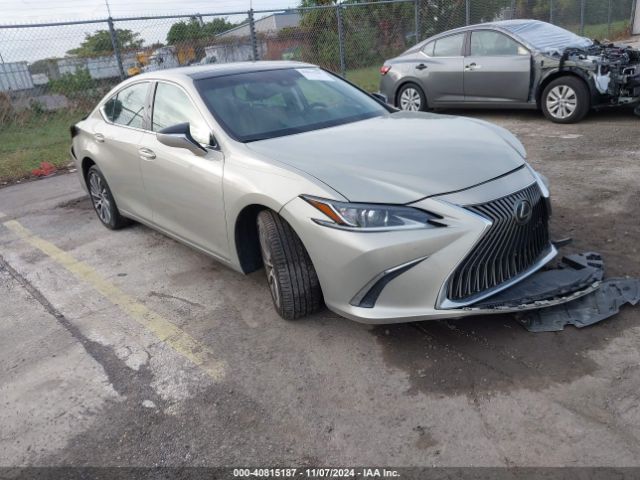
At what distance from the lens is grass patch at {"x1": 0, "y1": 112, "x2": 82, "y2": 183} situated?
8.99 metres

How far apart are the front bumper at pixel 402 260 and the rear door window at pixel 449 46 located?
6841mm

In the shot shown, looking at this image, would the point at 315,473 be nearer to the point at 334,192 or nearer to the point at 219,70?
the point at 334,192

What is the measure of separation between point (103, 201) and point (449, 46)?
6423 millimetres

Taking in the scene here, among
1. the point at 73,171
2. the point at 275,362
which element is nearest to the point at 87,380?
the point at 275,362

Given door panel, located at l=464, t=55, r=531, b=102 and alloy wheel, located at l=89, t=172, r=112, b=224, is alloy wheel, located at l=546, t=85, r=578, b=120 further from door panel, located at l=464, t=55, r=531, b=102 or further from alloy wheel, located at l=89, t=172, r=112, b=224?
alloy wheel, located at l=89, t=172, r=112, b=224

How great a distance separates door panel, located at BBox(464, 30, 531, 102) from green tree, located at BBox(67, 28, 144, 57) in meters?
7.04

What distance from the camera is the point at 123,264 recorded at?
475 cm

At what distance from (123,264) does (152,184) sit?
88 centimetres

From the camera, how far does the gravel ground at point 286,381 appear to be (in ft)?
7.94

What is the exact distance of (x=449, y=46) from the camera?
9.20m

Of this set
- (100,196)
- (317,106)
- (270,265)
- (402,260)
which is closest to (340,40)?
(100,196)

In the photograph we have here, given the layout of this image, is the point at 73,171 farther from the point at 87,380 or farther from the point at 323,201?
the point at 323,201

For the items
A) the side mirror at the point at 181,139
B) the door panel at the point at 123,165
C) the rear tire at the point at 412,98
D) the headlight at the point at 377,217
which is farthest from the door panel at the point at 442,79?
the headlight at the point at 377,217

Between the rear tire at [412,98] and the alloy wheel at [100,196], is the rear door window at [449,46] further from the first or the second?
the alloy wheel at [100,196]
